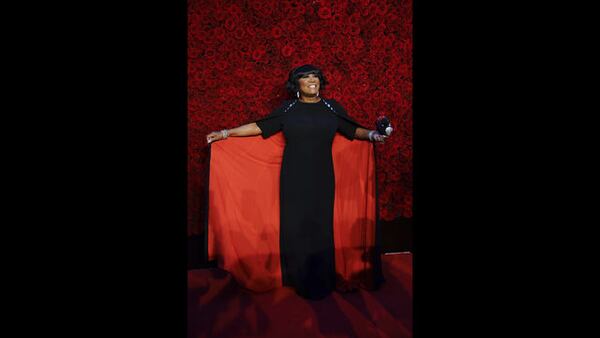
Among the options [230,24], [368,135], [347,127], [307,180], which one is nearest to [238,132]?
[307,180]

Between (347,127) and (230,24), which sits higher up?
(230,24)

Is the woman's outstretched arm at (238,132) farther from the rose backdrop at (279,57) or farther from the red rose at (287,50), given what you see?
the red rose at (287,50)

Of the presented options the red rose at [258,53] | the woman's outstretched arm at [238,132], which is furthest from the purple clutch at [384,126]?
the red rose at [258,53]

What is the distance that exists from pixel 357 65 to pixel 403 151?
83 centimetres

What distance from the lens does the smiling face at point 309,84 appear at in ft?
6.25

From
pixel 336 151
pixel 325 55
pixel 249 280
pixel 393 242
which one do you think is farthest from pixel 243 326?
pixel 325 55

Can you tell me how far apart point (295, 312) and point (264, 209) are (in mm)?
699

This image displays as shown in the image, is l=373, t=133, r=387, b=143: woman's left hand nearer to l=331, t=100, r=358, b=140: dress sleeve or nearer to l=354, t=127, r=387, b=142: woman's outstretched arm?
l=354, t=127, r=387, b=142: woman's outstretched arm

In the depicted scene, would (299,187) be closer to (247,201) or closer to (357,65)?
(247,201)

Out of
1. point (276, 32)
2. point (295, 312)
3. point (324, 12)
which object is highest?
point (324, 12)

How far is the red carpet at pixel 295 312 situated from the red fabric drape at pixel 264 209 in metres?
0.13

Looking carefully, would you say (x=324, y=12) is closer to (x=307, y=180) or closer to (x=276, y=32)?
(x=276, y=32)

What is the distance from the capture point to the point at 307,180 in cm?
191

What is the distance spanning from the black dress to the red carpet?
0.52 feet
